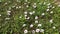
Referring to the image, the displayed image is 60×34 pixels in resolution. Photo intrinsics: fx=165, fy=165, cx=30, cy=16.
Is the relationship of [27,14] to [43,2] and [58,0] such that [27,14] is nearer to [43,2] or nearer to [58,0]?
[43,2]

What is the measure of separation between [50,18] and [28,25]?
0.63 m

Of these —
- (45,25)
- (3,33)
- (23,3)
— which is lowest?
(3,33)

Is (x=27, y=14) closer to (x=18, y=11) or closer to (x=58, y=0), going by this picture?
(x=18, y=11)

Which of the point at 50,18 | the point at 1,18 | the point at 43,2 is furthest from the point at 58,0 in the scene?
the point at 1,18

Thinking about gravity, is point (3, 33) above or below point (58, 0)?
below

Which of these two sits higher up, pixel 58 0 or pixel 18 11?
pixel 58 0

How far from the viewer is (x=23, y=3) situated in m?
5.08

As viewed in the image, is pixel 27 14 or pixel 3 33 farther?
pixel 27 14

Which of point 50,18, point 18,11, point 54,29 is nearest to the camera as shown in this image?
point 54,29

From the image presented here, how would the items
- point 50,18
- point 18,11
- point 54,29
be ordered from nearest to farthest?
point 54,29
point 50,18
point 18,11

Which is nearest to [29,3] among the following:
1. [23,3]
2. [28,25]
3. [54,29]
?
[23,3]

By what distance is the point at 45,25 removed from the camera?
14.0 ft

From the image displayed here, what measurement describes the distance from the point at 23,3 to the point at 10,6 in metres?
0.41

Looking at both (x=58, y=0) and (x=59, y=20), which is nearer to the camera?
(x=59, y=20)
